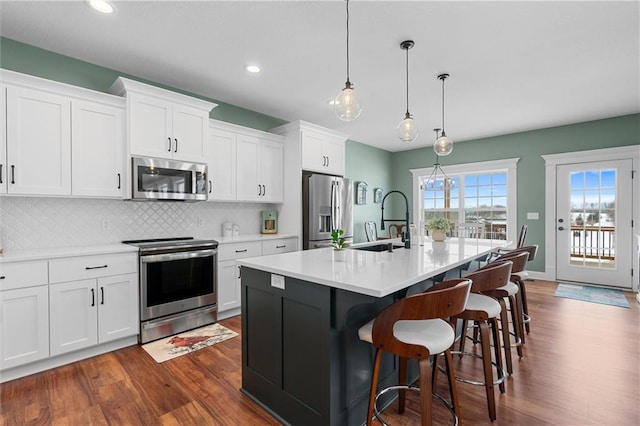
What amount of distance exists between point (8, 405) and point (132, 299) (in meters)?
1.01

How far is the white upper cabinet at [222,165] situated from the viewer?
12.4 ft

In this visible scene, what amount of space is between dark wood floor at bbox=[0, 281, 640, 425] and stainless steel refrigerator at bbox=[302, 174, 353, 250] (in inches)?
72.4

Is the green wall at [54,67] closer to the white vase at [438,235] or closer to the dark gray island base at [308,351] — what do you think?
the dark gray island base at [308,351]

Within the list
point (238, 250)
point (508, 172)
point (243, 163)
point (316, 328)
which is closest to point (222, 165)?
point (243, 163)

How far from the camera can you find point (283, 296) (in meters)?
1.84

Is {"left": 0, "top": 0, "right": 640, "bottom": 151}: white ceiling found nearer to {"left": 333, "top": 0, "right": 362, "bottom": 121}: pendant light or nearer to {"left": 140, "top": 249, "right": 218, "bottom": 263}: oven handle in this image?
{"left": 333, "top": 0, "right": 362, "bottom": 121}: pendant light

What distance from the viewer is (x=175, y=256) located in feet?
10.2

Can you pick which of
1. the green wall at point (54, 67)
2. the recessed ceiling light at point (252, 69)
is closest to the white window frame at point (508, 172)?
the recessed ceiling light at point (252, 69)

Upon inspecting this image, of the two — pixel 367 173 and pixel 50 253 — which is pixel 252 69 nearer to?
pixel 50 253

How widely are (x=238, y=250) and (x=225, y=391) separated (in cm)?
175

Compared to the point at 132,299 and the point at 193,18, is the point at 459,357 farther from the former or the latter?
the point at 193,18

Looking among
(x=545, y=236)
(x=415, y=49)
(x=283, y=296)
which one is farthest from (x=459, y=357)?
(x=545, y=236)

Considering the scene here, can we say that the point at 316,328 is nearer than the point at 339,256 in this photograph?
Yes

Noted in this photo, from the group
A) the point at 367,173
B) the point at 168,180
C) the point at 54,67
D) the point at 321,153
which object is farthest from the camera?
the point at 367,173
